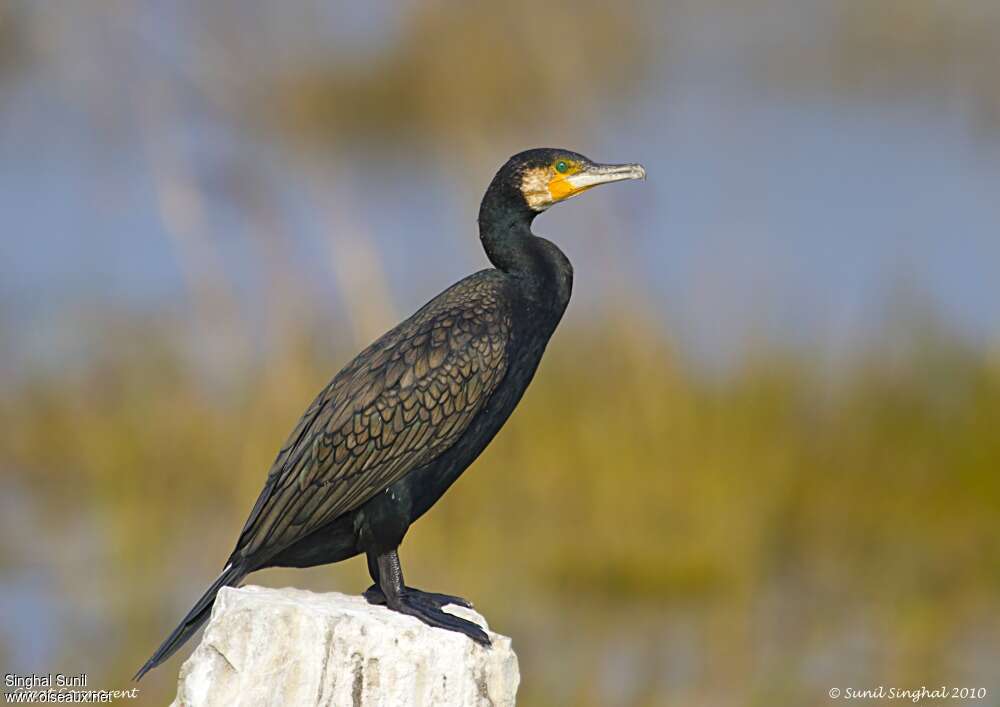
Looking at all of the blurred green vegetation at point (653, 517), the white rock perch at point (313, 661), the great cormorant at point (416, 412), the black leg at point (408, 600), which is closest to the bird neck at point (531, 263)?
the great cormorant at point (416, 412)

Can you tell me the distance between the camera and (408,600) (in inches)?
161

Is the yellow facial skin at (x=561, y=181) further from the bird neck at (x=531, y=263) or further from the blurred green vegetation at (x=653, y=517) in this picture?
the blurred green vegetation at (x=653, y=517)

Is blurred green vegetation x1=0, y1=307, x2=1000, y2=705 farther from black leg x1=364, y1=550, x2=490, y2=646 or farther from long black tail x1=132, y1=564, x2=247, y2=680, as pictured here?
long black tail x1=132, y1=564, x2=247, y2=680

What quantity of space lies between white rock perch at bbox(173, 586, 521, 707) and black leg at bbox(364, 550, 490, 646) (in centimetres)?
9

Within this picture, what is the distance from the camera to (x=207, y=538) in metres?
8.41

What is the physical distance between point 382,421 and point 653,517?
13.3 ft

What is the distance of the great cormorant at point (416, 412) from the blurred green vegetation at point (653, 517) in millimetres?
3083

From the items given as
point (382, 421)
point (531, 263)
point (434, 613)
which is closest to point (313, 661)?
point (434, 613)

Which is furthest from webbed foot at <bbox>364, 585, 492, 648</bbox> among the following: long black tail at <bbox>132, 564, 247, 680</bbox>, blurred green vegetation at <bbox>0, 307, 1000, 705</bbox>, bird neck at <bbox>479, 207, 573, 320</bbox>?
blurred green vegetation at <bbox>0, 307, 1000, 705</bbox>

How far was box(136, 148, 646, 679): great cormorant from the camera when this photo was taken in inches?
163

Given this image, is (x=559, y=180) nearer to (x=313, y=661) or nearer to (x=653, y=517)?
(x=313, y=661)

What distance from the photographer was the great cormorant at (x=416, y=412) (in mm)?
4133

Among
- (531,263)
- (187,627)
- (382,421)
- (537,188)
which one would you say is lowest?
(187,627)

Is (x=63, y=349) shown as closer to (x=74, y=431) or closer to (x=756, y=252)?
(x=74, y=431)
